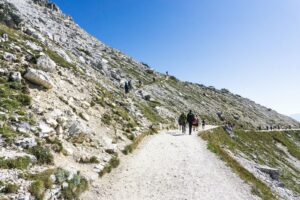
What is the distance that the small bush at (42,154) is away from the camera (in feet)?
48.9

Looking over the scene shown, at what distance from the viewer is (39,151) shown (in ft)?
49.7

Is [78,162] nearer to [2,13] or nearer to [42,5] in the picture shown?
[2,13]

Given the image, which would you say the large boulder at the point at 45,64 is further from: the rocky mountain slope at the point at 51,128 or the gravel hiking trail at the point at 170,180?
the gravel hiking trail at the point at 170,180

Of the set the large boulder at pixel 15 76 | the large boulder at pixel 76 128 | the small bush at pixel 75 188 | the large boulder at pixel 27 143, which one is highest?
the large boulder at pixel 15 76

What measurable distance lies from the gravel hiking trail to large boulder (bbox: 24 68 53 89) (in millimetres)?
8838

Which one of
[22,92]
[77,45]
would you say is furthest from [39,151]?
[77,45]

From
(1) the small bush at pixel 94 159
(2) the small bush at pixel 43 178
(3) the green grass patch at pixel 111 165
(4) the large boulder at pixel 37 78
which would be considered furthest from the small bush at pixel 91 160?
(4) the large boulder at pixel 37 78

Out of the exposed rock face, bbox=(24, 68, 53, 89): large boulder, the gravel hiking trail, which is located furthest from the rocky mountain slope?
the exposed rock face

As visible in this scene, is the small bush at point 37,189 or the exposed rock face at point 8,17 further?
the exposed rock face at point 8,17

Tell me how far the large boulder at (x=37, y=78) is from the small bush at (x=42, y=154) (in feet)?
27.0

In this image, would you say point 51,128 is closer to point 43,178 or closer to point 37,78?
point 43,178

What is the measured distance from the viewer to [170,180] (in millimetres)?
17859

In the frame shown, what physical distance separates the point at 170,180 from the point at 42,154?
7.99m

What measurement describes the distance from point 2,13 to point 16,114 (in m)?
38.9
